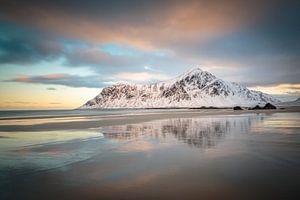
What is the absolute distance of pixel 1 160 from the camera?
9.31m

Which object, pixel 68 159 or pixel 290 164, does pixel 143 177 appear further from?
pixel 290 164

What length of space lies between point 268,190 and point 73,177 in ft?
17.5

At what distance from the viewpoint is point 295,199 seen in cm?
523

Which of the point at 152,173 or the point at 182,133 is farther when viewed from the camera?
the point at 182,133

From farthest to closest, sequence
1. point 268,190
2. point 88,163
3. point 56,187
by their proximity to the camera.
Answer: point 88,163 < point 56,187 < point 268,190

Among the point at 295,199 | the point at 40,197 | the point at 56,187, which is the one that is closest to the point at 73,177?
the point at 56,187

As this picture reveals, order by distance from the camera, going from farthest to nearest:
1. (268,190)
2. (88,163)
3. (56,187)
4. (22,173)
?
(88,163), (22,173), (56,187), (268,190)

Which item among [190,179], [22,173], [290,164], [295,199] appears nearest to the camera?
[295,199]

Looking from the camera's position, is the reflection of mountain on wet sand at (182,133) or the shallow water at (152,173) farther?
the reflection of mountain on wet sand at (182,133)

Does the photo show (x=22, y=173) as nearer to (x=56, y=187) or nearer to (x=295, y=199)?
(x=56, y=187)

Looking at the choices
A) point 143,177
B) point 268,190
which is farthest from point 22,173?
point 268,190

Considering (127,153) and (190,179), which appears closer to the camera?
(190,179)

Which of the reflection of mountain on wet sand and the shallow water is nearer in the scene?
the shallow water

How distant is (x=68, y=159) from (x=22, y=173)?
2176mm
